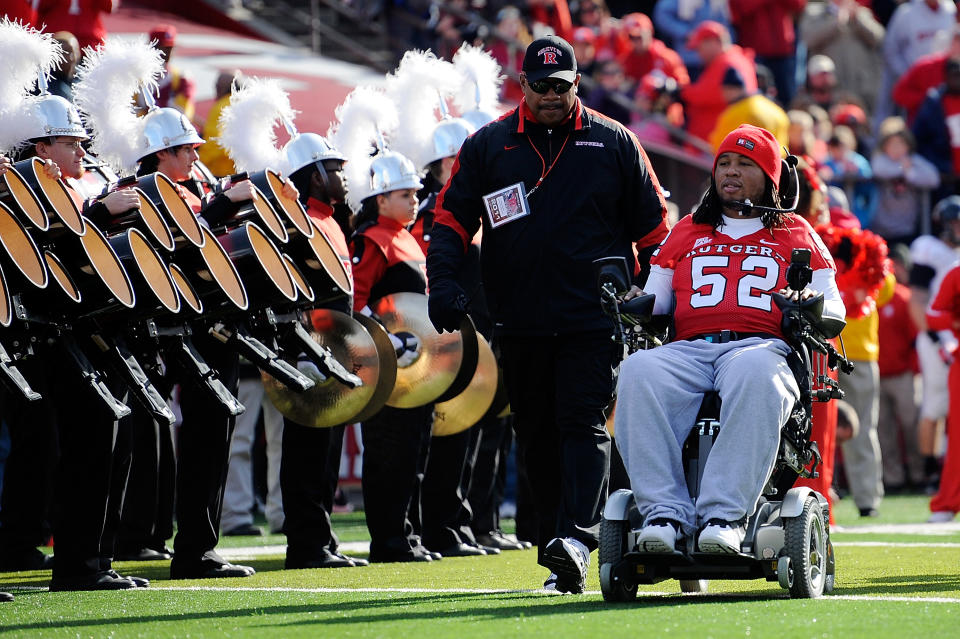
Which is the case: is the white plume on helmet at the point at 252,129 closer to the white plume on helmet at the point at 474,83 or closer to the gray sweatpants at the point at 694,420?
the white plume on helmet at the point at 474,83

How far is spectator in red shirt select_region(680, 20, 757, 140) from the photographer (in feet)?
55.5

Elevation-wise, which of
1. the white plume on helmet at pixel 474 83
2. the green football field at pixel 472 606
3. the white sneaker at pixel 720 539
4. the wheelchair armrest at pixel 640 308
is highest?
the white plume on helmet at pixel 474 83

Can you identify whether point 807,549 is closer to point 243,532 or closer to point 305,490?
point 305,490

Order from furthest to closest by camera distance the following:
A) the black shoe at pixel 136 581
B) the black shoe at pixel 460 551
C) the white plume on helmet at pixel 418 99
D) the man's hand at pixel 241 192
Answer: the white plume on helmet at pixel 418 99 < the black shoe at pixel 460 551 < the man's hand at pixel 241 192 < the black shoe at pixel 136 581

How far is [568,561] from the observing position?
675cm

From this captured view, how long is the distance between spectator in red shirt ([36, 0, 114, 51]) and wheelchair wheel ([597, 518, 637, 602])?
301 inches

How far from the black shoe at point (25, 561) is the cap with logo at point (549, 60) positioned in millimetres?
3543

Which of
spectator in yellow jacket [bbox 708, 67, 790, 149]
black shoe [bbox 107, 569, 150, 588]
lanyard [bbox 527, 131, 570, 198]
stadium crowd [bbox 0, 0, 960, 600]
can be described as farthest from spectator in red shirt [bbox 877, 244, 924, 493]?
black shoe [bbox 107, 569, 150, 588]

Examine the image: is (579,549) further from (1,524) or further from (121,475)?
(1,524)

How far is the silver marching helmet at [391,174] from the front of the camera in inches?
373

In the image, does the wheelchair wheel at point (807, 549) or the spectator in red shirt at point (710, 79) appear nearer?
the wheelchair wheel at point (807, 549)

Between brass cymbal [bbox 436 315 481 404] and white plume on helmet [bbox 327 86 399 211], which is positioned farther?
white plume on helmet [bbox 327 86 399 211]

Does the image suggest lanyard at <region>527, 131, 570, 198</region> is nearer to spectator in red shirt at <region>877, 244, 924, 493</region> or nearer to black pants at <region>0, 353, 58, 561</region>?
black pants at <region>0, 353, 58, 561</region>

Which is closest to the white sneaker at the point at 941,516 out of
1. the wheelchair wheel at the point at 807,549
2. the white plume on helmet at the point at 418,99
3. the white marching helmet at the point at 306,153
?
the white plume on helmet at the point at 418,99
